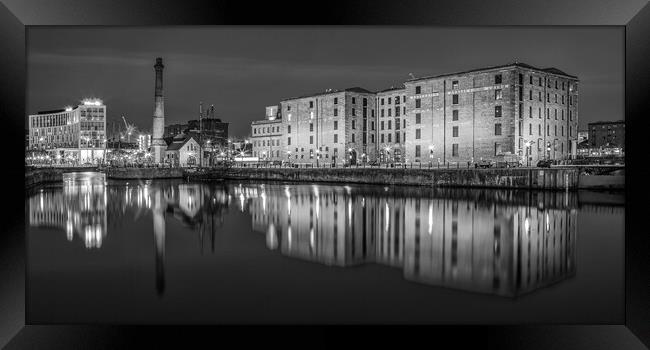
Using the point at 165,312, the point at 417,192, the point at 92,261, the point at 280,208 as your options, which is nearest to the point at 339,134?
the point at 417,192

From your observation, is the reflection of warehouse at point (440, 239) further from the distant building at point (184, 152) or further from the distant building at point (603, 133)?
the distant building at point (603, 133)

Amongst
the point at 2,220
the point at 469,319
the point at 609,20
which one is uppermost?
the point at 609,20

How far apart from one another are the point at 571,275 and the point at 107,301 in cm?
958

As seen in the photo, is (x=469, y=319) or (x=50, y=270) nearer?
(x=469, y=319)

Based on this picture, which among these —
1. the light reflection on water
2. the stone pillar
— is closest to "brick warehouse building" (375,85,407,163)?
the light reflection on water

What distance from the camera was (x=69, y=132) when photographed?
3228 inches

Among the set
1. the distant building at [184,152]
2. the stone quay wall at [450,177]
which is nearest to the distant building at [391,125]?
the stone quay wall at [450,177]

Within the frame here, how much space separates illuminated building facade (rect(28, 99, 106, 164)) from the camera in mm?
79688

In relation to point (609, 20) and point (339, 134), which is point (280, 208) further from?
point (339, 134)

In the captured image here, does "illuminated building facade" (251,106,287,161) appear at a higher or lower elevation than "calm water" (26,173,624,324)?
higher

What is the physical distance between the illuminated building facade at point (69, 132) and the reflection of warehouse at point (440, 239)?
65.7 metres

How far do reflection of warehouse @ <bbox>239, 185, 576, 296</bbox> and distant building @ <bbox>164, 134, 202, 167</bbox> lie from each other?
50.4m

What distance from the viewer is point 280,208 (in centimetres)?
2505

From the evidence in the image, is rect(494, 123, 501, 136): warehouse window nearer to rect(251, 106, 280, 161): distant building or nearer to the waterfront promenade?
the waterfront promenade
